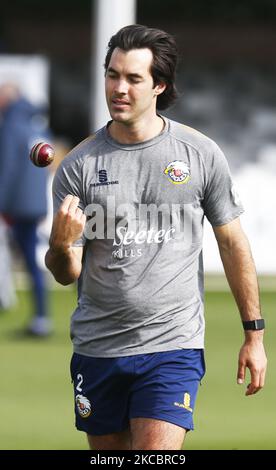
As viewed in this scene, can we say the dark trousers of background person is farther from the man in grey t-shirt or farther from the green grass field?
the man in grey t-shirt

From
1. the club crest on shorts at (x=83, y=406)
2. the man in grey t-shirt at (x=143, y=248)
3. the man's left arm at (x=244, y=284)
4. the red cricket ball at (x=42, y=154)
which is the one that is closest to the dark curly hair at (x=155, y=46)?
the man in grey t-shirt at (x=143, y=248)

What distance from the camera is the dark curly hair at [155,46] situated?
597 centimetres

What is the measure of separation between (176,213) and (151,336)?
0.52m

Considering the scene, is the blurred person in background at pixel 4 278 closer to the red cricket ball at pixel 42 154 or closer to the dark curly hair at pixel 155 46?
the dark curly hair at pixel 155 46

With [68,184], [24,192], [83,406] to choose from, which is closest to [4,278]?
[24,192]

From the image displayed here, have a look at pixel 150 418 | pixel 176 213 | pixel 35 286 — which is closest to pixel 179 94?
pixel 176 213

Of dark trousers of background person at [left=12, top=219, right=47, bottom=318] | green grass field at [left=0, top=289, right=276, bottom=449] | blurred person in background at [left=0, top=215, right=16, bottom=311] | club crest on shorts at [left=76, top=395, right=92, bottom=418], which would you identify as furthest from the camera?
blurred person in background at [left=0, top=215, right=16, bottom=311]

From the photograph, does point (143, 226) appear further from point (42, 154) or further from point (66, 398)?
point (66, 398)

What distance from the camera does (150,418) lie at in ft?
19.1

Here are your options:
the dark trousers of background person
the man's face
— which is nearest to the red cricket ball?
the man's face

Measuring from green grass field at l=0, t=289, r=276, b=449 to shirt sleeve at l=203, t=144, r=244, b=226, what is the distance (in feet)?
8.11

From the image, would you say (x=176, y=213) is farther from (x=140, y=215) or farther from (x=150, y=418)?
(x=150, y=418)

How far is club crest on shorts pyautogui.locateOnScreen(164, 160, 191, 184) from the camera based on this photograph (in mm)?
5941

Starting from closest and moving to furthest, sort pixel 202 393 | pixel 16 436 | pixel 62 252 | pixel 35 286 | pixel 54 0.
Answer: pixel 62 252, pixel 16 436, pixel 202 393, pixel 35 286, pixel 54 0
